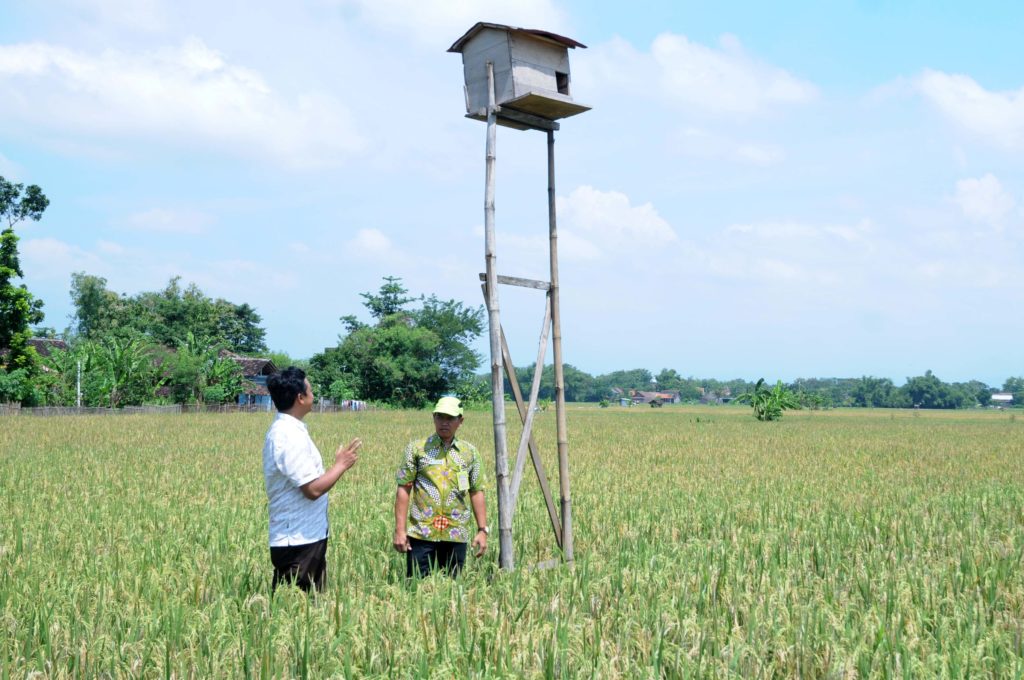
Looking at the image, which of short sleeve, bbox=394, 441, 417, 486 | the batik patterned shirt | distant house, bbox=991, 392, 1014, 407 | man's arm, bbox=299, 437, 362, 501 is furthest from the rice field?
distant house, bbox=991, 392, 1014, 407

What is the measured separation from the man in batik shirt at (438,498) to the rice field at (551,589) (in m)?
0.28

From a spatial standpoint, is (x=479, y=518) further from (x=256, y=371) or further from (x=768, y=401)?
(x=256, y=371)

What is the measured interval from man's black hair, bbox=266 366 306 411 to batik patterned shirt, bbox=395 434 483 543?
1064mm

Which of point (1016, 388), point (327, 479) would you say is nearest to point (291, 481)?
point (327, 479)

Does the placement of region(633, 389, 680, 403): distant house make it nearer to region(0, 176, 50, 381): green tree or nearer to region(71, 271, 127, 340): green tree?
region(71, 271, 127, 340): green tree

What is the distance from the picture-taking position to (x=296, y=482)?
4652 millimetres

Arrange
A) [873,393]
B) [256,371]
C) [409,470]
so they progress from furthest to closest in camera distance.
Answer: [873,393]
[256,371]
[409,470]

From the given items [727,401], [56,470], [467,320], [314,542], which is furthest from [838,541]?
[727,401]

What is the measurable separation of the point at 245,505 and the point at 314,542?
6.80m

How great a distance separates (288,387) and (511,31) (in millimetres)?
3927

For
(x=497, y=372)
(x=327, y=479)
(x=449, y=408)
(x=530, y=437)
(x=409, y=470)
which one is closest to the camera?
(x=327, y=479)

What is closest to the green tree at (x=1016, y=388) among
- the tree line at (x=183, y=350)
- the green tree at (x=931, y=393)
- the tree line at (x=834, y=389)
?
the tree line at (x=834, y=389)

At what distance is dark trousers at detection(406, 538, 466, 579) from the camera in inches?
221

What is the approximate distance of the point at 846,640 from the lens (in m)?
4.39
